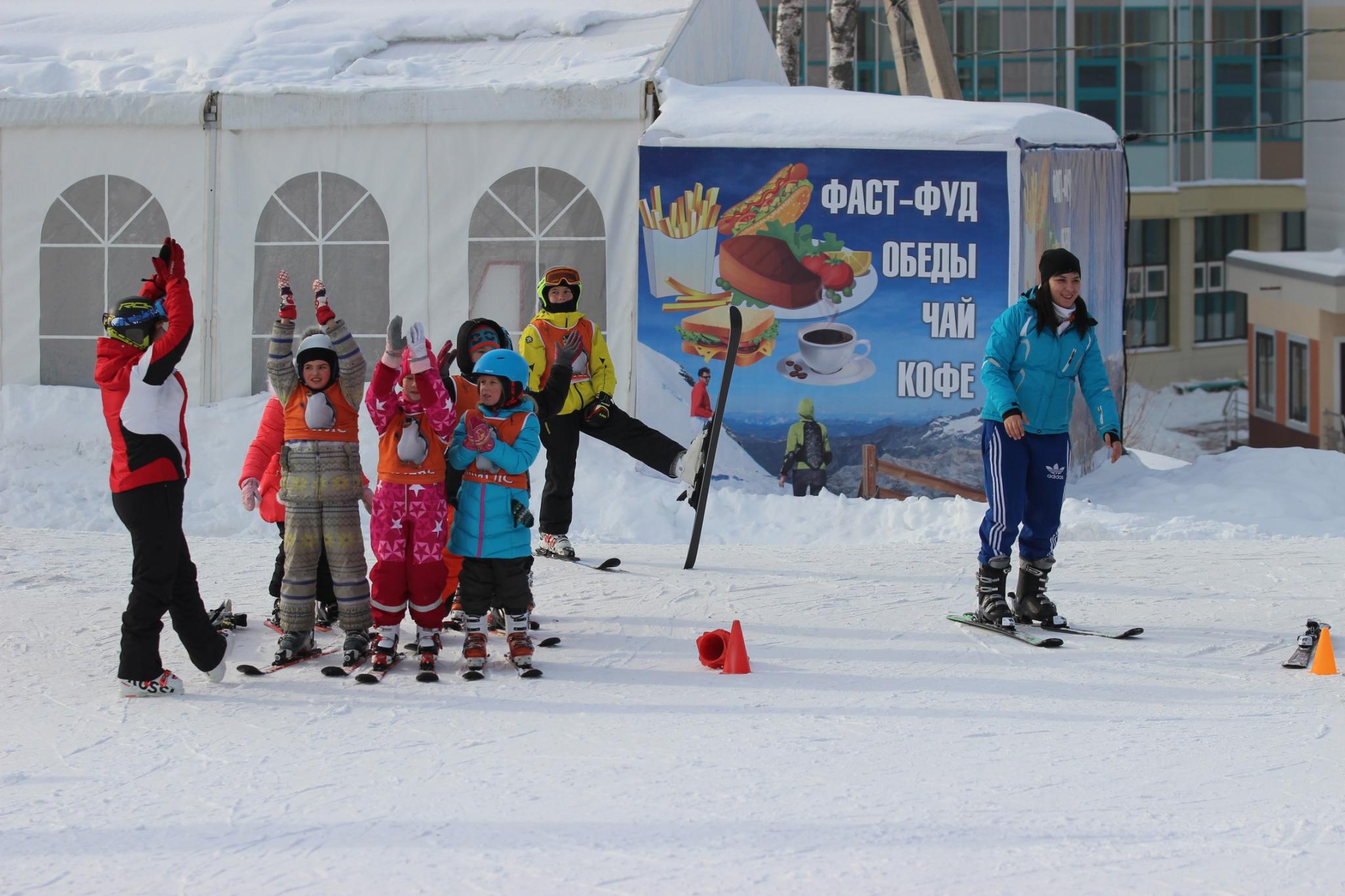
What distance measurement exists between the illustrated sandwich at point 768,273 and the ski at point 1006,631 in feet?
13.4

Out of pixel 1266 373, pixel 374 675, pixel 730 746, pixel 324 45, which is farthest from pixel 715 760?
pixel 1266 373

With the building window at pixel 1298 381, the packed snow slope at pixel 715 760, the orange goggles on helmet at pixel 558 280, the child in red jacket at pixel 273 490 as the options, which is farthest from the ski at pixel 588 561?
the building window at pixel 1298 381

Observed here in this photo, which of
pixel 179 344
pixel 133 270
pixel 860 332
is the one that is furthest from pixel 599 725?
pixel 133 270

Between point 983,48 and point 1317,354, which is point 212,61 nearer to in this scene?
point 1317,354

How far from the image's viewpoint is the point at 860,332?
10.6 metres

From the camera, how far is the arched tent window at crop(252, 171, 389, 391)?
11.5 meters

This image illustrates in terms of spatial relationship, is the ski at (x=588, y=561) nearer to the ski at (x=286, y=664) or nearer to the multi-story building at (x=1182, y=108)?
the ski at (x=286, y=664)

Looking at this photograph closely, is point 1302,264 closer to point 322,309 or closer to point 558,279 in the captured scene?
point 558,279

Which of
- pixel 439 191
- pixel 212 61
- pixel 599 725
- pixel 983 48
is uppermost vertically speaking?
pixel 983 48

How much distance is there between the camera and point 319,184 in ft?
37.7

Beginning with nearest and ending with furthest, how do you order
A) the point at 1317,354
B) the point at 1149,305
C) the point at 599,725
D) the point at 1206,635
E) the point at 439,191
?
the point at 599,725 → the point at 1206,635 → the point at 439,191 → the point at 1317,354 → the point at 1149,305

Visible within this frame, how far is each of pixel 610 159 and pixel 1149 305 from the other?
1965 cm

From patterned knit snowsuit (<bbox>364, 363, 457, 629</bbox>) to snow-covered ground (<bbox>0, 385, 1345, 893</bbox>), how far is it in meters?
0.33

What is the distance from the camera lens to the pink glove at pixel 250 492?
6.04 m
